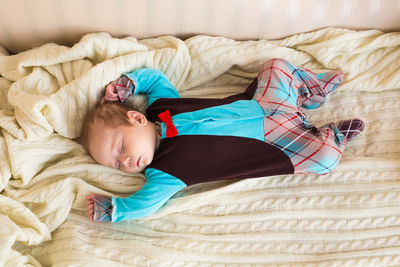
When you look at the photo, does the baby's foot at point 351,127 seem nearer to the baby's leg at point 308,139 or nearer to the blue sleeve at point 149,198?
the baby's leg at point 308,139

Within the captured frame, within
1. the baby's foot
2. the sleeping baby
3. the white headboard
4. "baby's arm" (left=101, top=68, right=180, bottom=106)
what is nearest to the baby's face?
the sleeping baby

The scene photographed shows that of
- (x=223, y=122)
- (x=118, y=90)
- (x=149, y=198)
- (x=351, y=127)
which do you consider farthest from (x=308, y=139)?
(x=118, y=90)

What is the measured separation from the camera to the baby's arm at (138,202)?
3.74 ft

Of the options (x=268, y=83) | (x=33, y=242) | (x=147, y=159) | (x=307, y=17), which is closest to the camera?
(x=33, y=242)

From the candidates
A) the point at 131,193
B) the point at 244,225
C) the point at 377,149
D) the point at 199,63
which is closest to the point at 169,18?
the point at 199,63

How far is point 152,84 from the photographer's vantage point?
131cm

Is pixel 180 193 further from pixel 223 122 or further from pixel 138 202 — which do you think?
pixel 223 122

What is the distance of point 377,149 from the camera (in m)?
1.31

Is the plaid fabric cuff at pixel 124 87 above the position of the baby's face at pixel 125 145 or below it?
above

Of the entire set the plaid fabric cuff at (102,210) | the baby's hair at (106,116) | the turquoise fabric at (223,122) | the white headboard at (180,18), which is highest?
the white headboard at (180,18)

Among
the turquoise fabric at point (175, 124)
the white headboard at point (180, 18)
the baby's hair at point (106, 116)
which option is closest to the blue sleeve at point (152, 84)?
the turquoise fabric at point (175, 124)

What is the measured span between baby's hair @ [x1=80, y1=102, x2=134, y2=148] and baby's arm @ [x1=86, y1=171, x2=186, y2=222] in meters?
0.20

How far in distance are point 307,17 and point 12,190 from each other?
1225mm

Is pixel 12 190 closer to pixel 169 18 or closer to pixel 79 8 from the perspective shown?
pixel 79 8
